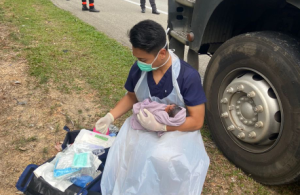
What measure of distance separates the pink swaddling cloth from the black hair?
0.34 m

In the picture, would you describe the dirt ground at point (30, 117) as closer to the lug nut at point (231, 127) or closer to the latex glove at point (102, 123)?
the latex glove at point (102, 123)

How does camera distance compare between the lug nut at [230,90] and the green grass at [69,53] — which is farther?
the green grass at [69,53]

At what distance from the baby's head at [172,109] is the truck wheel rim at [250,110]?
0.54m

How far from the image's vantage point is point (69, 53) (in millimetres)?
4668

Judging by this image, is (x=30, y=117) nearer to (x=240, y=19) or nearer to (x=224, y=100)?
(x=224, y=100)

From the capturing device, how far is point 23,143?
2.62 meters

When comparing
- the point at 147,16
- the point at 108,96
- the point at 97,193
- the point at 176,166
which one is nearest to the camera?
the point at 176,166

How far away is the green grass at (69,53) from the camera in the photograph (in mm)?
3727

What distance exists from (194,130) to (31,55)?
11.1 ft

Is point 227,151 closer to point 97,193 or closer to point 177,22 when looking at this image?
point 97,193

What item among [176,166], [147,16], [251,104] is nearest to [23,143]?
[176,166]

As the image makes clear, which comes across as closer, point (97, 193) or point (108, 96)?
point (97, 193)

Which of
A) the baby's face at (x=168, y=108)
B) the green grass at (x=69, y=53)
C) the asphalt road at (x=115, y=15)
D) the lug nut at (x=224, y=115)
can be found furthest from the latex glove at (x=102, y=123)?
the asphalt road at (x=115, y=15)

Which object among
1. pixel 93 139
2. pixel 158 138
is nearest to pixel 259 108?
pixel 158 138
